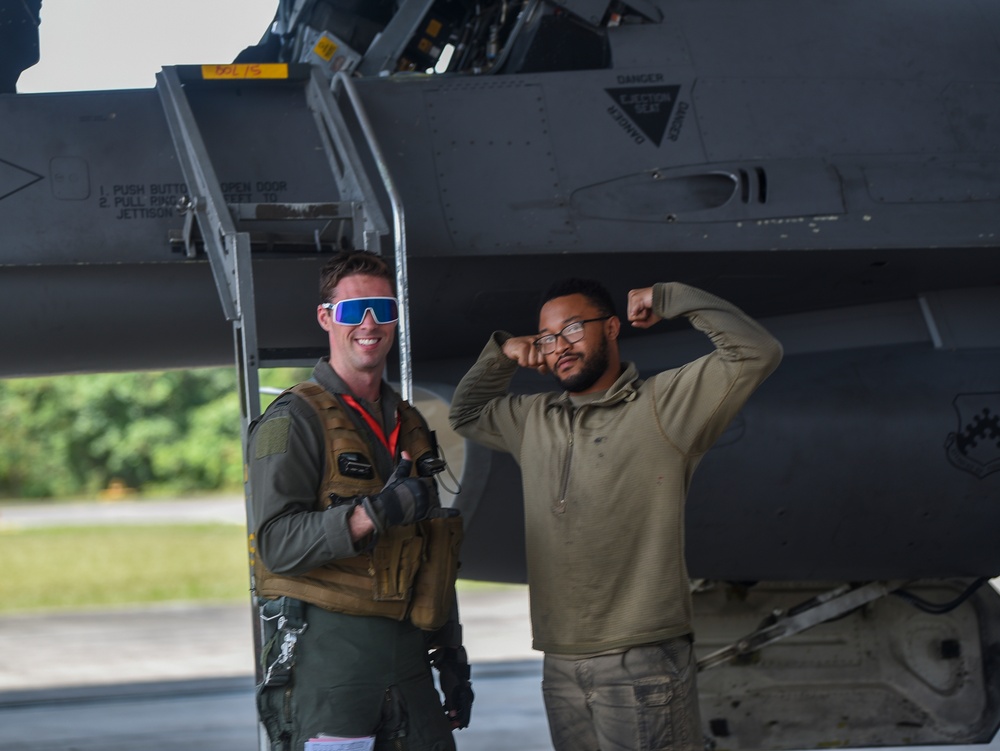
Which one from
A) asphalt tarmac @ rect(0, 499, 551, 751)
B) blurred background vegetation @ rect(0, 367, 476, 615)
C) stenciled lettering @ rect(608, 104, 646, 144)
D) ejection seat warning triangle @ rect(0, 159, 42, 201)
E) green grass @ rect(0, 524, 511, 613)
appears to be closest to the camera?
ejection seat warning triangle @ rect(0, 159, 42, 201)

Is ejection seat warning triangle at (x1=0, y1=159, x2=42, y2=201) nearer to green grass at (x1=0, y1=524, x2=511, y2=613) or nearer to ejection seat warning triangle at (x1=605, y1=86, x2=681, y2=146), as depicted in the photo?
ejection seat warning triangle at (x1=605, y1=86, x2=681, y2=146)

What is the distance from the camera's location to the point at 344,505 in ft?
9.22

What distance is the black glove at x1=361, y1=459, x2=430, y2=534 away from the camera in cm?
277

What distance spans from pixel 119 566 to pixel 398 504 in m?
18.6

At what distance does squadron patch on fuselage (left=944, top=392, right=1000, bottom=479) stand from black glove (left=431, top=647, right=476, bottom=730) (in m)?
2.47

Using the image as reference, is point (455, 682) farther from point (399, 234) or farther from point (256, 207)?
point (256, 207)

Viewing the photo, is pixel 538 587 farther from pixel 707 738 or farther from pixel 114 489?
pixel 114 489

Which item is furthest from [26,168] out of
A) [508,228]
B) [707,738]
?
[707,738]

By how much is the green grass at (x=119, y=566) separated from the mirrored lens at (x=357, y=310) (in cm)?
1061

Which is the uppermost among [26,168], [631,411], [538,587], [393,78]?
[393,78]

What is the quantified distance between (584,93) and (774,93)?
2.47ft

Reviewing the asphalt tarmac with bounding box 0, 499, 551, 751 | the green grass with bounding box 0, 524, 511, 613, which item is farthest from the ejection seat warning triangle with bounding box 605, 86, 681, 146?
the green grass with bounding box 0, 524, 511, 613

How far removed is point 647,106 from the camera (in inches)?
185

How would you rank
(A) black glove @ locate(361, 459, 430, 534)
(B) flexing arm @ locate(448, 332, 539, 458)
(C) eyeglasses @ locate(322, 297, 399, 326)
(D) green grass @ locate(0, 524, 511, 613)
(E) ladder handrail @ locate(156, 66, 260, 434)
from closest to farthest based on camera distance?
(A) black glove @ locate(361, 459, 430, 534)
(C) eyeglasses @ locate(322, 297, 399, 326)
(B) flexing arm @ locate(448, 332, 539, 458)
(E) ladder handrail @ locate(156, 66, 260, 434)
(D) green grass @ locate(0, 524, 511, 613)
